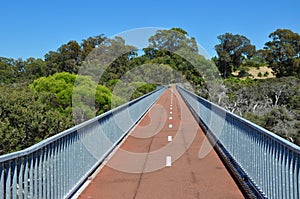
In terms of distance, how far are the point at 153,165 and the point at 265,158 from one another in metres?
3.45

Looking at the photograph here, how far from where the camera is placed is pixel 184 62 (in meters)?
73.8

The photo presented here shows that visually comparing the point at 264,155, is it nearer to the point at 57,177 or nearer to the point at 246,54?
the point at 57,177

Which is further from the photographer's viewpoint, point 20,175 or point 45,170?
point 45,170

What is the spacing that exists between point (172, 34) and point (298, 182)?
95514 mm

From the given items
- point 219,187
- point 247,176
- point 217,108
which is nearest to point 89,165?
point 219,187

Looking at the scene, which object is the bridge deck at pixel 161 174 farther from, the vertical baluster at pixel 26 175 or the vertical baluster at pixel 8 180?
the vertical baluster at pixel 8 180

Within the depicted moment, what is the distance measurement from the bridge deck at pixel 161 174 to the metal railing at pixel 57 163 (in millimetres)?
364

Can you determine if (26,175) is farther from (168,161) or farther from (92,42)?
(92,42)

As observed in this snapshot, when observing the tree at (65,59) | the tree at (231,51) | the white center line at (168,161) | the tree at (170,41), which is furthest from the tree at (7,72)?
the white center line at (168,161)

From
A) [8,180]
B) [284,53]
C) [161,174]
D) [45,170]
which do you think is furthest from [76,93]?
[284,53]

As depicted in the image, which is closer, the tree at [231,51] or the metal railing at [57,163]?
the metal railing at [57,163]

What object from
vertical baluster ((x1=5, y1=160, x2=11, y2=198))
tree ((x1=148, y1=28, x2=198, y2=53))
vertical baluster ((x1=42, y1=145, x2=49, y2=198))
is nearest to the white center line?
vertical baluster ((x1=42, y1=145, x2=49, y2=198))

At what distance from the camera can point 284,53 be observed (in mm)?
80188

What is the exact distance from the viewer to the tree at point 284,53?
7775 cm
